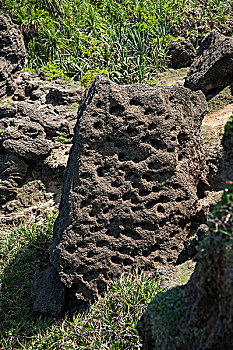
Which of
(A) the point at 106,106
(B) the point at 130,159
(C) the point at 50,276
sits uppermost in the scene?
(A) the point at 106,106

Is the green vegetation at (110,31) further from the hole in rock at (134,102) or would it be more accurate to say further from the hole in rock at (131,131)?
the hole in rock at (131,131)

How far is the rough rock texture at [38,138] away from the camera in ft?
16.6

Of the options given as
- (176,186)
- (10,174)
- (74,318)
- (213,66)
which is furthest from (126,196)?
(213,66)

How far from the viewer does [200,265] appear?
1916mm

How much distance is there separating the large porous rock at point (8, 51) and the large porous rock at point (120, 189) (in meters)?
3.67

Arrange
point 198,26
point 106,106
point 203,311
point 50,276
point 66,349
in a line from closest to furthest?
point 203,311 < point 66,349 < point 106,106 < point 50,276 < point 198,26

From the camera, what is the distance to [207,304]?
1876 millimetres

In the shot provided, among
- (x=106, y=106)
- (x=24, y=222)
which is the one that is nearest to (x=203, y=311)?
(x=106, y=106)

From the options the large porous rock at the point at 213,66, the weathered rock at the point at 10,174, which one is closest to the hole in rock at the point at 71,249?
the weathered rock at the point at 10,174

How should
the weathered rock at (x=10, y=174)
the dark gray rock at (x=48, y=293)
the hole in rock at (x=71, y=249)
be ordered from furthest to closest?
the weathered rock at (x=10, y=174) < the dark gray rock at (x=48, y=293) < the hole in rock at (x=71, y=249)

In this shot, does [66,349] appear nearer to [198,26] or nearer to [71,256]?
[71,256]

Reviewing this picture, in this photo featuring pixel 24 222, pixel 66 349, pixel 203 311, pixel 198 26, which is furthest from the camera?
pixel 198 26

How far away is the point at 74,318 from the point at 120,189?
1265 mm

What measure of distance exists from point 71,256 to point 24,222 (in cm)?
188
